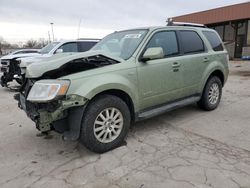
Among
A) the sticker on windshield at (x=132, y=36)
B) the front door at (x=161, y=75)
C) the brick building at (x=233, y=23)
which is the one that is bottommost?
the front door at (x=161, y=75)

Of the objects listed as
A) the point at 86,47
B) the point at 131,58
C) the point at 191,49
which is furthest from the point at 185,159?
the point at 86,47

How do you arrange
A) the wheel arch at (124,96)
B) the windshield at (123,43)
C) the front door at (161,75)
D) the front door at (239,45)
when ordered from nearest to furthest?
1. the wheel arch at (124,96)
2. the front door at (161,75)
3. the windshield at (123,43)
4. the front door at (239,45)

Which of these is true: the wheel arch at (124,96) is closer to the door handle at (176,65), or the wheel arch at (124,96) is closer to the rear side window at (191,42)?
the door handle at (176,65)

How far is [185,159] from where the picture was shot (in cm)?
324

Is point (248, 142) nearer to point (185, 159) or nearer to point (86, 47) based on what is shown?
point (185, 159)

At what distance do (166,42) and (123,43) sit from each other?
78cm

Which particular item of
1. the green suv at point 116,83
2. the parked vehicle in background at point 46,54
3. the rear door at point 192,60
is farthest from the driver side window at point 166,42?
the parked vehicle in background at point 46,54

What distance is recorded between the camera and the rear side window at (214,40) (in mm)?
5348

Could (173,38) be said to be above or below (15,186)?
above

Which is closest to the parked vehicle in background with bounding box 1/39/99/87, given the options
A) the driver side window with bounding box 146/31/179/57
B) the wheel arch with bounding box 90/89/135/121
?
the driver side window with bounding box 146/31/179/57

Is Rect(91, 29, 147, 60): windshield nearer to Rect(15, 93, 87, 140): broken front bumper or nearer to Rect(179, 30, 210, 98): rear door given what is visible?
Rect(179, 30, 210, 98): rear door

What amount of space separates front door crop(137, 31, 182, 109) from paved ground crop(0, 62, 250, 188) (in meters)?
0.62

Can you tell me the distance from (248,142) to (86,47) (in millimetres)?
7168

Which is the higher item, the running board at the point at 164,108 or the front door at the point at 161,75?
the front door at the point at 161,75
